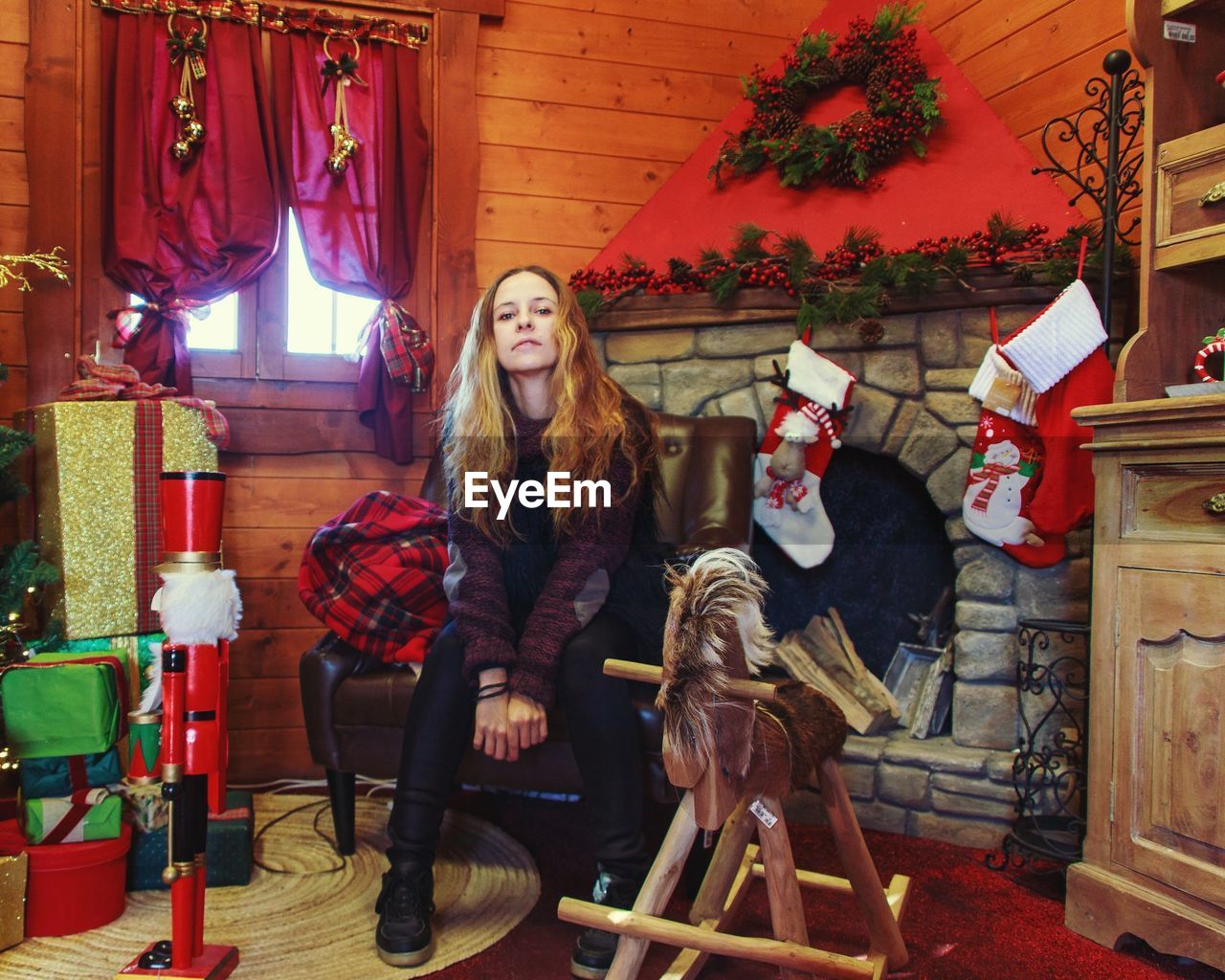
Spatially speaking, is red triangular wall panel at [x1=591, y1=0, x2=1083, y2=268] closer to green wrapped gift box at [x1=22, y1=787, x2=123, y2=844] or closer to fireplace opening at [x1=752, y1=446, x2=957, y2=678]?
fireplace opening at [x1=752, y1=446, x2=957, y2=678]

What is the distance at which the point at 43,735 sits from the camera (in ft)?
5.59

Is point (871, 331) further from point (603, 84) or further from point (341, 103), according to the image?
point (341, 103)

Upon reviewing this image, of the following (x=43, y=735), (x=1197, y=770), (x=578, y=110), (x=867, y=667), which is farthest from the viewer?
(x=578, y=110)

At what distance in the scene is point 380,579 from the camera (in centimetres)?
190

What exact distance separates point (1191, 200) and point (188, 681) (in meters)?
1.85

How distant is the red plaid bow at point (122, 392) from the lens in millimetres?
2135

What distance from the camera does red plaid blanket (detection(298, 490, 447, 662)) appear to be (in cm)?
189

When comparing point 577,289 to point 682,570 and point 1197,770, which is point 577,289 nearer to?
point 682,570

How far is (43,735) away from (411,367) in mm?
1347

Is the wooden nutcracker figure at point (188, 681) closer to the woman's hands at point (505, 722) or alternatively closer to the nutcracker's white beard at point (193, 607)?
the nutcracker's white beard at point (193, 607)

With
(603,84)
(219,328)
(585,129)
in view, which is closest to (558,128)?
(585,129)

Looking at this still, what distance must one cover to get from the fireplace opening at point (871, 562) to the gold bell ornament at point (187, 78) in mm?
1886

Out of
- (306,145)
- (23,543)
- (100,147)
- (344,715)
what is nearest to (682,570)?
(344,715)

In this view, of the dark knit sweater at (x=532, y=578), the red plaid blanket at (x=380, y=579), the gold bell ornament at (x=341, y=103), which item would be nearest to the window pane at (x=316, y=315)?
the gold bell ornament at (x=341, y=103)
